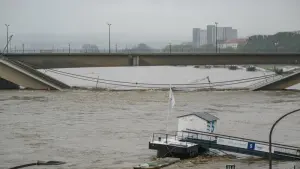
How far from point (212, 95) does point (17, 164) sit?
32706 millimetres

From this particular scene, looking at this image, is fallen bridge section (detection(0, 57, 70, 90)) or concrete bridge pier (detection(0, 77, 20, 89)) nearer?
fallen bridge section (detection(0, 57, 70, 90))

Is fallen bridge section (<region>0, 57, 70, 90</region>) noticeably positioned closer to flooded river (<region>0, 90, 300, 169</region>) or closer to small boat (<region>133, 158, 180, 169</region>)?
flooded river (<region>0, 90, 300, 169</region>)

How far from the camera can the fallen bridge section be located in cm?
5675

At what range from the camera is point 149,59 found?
63.2 metres

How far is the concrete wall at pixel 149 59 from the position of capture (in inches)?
2419

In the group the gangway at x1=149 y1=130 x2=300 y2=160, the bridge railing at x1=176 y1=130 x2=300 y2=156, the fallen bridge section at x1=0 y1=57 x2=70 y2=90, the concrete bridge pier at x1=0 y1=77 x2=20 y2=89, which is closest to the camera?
the gangway at x1=149 y1=130 x2=300 y2=160

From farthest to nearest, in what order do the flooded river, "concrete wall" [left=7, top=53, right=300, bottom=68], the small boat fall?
"concrete wall" [left=7, top=53, right=300, bottom=68] < the flooded river < the small boat

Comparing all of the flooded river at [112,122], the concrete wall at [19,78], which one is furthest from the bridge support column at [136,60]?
the concrete wall at [19,78]

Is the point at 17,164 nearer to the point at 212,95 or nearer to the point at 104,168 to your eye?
the point at 104,168

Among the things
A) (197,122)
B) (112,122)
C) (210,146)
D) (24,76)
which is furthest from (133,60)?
(210,146)

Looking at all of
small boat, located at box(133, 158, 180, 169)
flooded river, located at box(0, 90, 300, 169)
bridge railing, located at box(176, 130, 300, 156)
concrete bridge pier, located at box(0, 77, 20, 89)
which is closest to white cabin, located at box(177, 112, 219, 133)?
bridge railing, located at box(176, 130, 300, 156)

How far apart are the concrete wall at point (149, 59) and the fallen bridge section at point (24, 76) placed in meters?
1.74

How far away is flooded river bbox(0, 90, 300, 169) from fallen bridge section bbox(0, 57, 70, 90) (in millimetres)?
1378

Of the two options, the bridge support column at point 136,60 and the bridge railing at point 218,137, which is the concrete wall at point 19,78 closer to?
the bridge support column at point 136,60
